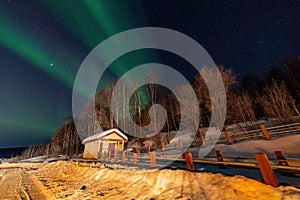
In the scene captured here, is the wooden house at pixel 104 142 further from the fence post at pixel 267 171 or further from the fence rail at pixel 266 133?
the fence post at pixel 267 171

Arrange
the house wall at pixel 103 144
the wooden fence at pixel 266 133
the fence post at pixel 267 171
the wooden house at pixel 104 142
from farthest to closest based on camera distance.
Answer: the house wall at pixel 103 144 < the wooden house at pixel 104 142 < the wooden fence at pixel 266 133 < the fence post at pixel 267 171

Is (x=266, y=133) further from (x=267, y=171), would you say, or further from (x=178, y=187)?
(x=178, y=187)

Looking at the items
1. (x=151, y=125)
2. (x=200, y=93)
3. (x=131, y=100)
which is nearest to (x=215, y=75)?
(x=200, y=93)

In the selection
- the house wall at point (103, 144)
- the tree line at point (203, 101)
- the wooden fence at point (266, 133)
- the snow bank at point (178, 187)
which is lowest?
the snow bank at point (178, 187)

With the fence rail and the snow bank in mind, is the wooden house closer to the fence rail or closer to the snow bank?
the snow bank

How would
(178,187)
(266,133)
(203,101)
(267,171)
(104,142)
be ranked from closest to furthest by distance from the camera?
(267,171) < (178,187) < (266,133) < (104,142) < (203,101)

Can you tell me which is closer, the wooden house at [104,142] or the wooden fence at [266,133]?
the wooden fence at [266,133]

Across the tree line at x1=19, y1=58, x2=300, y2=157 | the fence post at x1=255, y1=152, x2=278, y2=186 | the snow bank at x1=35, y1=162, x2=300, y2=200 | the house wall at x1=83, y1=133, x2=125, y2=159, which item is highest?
the tree line at x1=19, y1=58, x2=300, y2=157

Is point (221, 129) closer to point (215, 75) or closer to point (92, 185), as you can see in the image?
point (215, 75)

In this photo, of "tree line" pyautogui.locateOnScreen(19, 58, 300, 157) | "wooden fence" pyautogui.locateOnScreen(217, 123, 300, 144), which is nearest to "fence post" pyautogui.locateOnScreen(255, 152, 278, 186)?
"wooden fence" pyautogui.locateOnScreen(217, 123, 300, 144)

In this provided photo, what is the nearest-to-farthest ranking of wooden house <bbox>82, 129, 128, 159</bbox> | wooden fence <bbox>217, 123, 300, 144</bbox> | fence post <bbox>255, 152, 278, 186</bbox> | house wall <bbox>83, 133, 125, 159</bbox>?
fence post <bbox>255, 152, 278, 186</bbox>, wooden fence <bbox>217, 123, 300, 144</bbox>, wooden house <bbox>82, 129, 128, 159</bbox>, house wall <bbox>83, 133, 125, 159</bbox>

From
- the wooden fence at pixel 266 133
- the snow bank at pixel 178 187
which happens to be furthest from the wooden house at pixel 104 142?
the wooden fence at pixel 266 133

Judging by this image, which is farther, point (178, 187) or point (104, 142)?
point (104, 142)

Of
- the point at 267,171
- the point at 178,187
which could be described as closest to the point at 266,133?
the point at 267,171
